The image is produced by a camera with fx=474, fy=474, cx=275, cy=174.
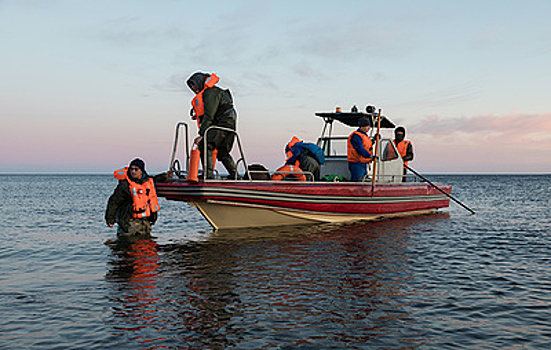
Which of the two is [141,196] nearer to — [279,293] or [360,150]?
[279,293]

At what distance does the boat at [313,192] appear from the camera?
9.00 metres

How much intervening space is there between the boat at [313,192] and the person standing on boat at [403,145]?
0.54 m

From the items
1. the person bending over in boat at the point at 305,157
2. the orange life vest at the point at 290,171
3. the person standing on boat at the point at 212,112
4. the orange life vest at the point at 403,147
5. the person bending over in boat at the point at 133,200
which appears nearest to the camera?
the person bending over in boat at the point at 133,200

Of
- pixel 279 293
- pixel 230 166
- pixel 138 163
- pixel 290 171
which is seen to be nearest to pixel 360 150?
pixel 290 171

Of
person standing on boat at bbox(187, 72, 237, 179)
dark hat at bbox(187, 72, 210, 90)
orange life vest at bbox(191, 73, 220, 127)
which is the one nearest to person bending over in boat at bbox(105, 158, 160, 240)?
person standing on boat at bbox(187, 72, 237, 179)

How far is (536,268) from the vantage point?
7.32 meters

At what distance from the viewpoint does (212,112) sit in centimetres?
885

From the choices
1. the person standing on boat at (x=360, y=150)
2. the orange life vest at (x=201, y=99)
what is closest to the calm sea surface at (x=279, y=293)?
the person standing on boat at (x=360, y=150)

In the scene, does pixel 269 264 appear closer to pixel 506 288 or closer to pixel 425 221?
pixel 506 288

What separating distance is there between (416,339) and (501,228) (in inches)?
A: 406

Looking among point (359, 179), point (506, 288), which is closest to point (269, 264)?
point (506, 288)

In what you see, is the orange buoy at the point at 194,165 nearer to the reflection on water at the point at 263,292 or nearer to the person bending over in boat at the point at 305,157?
the reflection on water at the point at 263,292

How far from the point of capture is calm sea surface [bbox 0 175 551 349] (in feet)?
13.8

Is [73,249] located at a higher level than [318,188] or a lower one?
lower
